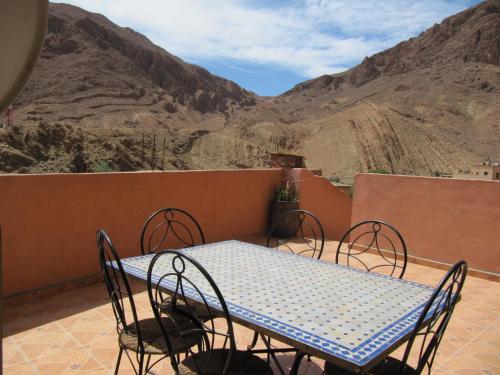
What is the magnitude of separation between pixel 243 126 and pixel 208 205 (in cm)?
→ 3156

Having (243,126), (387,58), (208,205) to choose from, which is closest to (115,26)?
(243,126)

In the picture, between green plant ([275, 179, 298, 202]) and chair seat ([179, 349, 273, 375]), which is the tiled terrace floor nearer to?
chair seat ([179, 349, 273, 375])

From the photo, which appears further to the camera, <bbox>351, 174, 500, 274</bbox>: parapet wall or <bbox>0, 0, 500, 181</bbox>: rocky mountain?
<bbox>0, 0, 500, 181</bbox>: rocky mountain

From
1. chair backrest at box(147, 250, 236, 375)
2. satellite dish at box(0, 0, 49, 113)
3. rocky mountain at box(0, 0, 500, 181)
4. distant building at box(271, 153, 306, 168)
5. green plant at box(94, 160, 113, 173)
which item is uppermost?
rocky mountain at box(0, 0, 500, 181)

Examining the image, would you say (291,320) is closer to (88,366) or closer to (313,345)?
(313,345)

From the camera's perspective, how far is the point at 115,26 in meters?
62.2

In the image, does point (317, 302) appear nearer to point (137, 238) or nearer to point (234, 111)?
point (137, 238)

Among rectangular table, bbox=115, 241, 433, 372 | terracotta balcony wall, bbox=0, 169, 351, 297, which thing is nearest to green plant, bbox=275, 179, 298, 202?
terracotta balcony wall, bbox=0, 169, 351, 297

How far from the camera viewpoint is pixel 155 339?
1899 mm

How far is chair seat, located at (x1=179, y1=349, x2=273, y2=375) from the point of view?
1.60 meters

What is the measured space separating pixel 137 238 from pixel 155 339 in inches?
90.1

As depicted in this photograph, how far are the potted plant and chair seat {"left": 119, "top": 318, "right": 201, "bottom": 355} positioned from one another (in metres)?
3.80

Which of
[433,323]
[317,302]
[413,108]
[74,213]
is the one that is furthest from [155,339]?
[413,108]

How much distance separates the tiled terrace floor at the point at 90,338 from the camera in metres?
2.38
